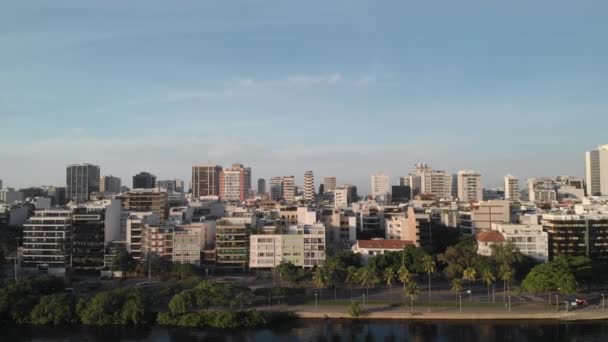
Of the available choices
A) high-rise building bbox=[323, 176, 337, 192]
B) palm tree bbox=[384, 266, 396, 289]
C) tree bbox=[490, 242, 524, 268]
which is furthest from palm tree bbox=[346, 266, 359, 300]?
high-rise building bbox=[323, 176, 337, 192]

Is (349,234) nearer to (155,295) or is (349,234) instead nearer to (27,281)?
(155,295)

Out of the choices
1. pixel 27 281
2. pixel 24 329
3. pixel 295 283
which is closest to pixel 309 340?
pixel 295 283

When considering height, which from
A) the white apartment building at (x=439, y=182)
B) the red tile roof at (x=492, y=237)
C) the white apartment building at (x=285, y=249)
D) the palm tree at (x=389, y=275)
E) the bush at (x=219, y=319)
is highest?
the white apartment building at (x=439, y=182)

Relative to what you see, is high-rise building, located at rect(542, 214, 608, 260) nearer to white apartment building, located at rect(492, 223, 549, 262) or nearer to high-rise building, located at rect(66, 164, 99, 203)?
white apartment building, located at rect(492, 223, 549, 262)

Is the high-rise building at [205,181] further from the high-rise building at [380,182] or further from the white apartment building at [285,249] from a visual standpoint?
the white apartment building at [285,249]

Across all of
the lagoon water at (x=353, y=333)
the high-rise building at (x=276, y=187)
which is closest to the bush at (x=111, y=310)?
the lagoon water at (x=353, y=333)
